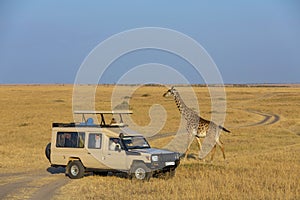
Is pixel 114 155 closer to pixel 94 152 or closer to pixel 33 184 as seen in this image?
pixel 94 152

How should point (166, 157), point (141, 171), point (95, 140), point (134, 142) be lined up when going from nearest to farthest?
point (141, 171), point (166, 157), point (95, 140), point (134, 142)

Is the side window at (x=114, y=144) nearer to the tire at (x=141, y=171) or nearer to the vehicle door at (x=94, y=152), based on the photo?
the vehicle door at (x=94, y=152)

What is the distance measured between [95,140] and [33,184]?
2.27 metres

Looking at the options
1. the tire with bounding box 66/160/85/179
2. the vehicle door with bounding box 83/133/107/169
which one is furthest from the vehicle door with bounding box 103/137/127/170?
the tire with bounding box 66/160/85/179

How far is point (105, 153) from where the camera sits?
50.7 feet

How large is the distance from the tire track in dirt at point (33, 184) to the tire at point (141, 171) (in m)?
2.14

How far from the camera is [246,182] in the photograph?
46.1 feet

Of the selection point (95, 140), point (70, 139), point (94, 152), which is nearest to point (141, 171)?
point (94, 152)

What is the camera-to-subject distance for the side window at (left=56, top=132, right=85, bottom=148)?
632 inches

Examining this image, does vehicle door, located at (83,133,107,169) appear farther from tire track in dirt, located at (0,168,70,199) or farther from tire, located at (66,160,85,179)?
tire track in dirt, located at (0,168,70,199)

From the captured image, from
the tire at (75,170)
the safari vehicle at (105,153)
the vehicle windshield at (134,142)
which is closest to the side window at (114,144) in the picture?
the safari vehicle at (105,153)

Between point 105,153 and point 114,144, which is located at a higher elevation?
point 114,144

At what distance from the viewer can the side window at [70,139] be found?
16.0 m

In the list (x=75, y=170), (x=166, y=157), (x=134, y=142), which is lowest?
(x=75, y=170)
